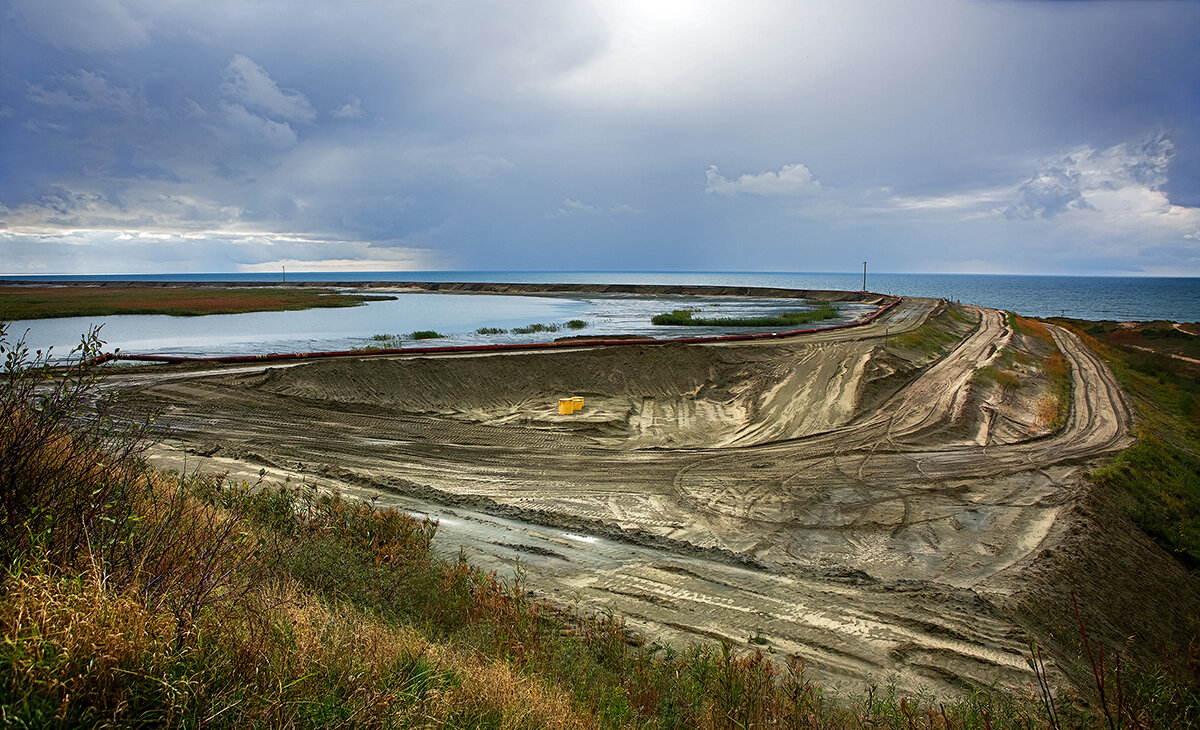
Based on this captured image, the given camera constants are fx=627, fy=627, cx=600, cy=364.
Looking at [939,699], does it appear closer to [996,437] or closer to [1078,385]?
[996,437]

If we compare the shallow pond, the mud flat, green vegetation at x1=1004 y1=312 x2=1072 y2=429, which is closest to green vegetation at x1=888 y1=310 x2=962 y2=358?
the mud flat

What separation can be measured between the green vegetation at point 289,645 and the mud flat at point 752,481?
1100 millimetres

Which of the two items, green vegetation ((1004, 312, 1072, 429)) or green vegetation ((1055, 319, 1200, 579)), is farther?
green vegetation ((1004, 312, 1072, 429))

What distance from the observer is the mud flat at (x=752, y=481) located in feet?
26.7

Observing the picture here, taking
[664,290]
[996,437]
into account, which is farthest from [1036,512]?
[664,290]

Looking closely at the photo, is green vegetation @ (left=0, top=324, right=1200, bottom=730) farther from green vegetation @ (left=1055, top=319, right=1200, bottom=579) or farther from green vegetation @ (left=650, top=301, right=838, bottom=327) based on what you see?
green vegetation @ (left=650, top=301, right=838, bottom=327)

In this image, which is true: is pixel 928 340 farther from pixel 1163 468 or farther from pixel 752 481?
pixel 752 481

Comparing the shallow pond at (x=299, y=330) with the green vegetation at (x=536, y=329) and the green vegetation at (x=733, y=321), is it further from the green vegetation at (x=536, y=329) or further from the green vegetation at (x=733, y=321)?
the green vegetation at (x=733, y=321)

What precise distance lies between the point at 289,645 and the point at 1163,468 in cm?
1995

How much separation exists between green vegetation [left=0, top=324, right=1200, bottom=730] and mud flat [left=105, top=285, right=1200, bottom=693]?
110 cm

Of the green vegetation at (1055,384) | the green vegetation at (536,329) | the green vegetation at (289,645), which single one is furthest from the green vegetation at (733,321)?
the green vegetation at (289,645)

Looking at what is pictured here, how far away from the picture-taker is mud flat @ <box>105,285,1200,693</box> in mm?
8133

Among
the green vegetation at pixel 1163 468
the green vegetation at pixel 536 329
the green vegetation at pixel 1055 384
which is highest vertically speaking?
the green vegetation at pixel 536 329

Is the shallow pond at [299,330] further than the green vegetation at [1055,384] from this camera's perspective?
Yes
